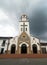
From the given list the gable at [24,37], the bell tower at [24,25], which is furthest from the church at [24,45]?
the bell tower at [24,25]

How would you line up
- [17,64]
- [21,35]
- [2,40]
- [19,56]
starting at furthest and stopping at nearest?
[2,40] < [21,35] < [19,56] < [17,64]

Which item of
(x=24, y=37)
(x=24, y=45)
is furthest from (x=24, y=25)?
(x=24, y=45)

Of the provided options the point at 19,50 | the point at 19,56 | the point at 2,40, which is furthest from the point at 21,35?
the point at 19,56

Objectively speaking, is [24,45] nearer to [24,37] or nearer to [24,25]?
[24,37]

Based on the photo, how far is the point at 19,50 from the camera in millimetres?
38969

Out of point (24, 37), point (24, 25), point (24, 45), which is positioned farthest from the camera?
point (24, 25)

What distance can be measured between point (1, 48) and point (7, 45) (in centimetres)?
492

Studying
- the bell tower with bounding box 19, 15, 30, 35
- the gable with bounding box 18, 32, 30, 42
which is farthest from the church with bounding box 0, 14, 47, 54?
the bell tower with bounding box 19, 15, 30, 35

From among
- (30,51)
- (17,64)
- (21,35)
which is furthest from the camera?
(21,35)

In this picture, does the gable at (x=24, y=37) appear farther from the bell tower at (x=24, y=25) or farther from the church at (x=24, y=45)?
the bell tower at (x=24, y=25)

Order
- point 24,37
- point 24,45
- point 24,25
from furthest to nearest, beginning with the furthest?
point 24,25
point 24,37
point 24,45

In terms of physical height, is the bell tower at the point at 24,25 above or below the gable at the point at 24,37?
above

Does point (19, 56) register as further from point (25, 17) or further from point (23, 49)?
point (25, 17)

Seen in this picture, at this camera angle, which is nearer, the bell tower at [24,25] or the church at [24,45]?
the church at [24,45]
